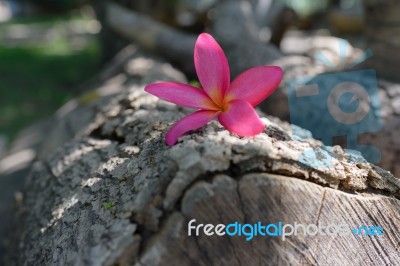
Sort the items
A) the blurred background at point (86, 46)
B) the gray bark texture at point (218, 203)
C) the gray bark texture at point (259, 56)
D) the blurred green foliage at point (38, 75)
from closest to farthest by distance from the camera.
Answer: the gray bark texture at point (218, 203)
the gray bark texture at point (259, 56)
the blurred background at point (86, 46)
the blurred green foliage at point (38, 75)

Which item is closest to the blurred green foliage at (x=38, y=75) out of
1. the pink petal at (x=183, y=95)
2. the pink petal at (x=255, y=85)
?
the pink petal at (x=183, y=95)

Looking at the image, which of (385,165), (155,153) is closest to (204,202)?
(155,153)

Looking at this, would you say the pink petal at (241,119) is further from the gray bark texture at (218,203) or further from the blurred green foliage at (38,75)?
the blurred green foliage at (38,75)

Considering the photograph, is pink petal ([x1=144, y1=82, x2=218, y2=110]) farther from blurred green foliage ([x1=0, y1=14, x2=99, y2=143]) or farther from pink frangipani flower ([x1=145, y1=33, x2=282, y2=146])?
blurred green foliage ([x1=0, y1=14, x2=99, y2=143])

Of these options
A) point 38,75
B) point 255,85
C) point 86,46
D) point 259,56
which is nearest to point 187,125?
point 255,85

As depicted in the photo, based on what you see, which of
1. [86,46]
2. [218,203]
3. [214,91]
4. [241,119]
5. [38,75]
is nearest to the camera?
[218,203]

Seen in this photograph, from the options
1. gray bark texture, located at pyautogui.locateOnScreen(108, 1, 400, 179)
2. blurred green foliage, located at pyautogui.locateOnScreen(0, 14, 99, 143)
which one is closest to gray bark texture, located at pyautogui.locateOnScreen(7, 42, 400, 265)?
gray bark texture, located at pyautogui.locateOnScreen(108, 1, 400, 179)

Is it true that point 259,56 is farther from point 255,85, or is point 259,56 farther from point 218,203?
point 218,203
